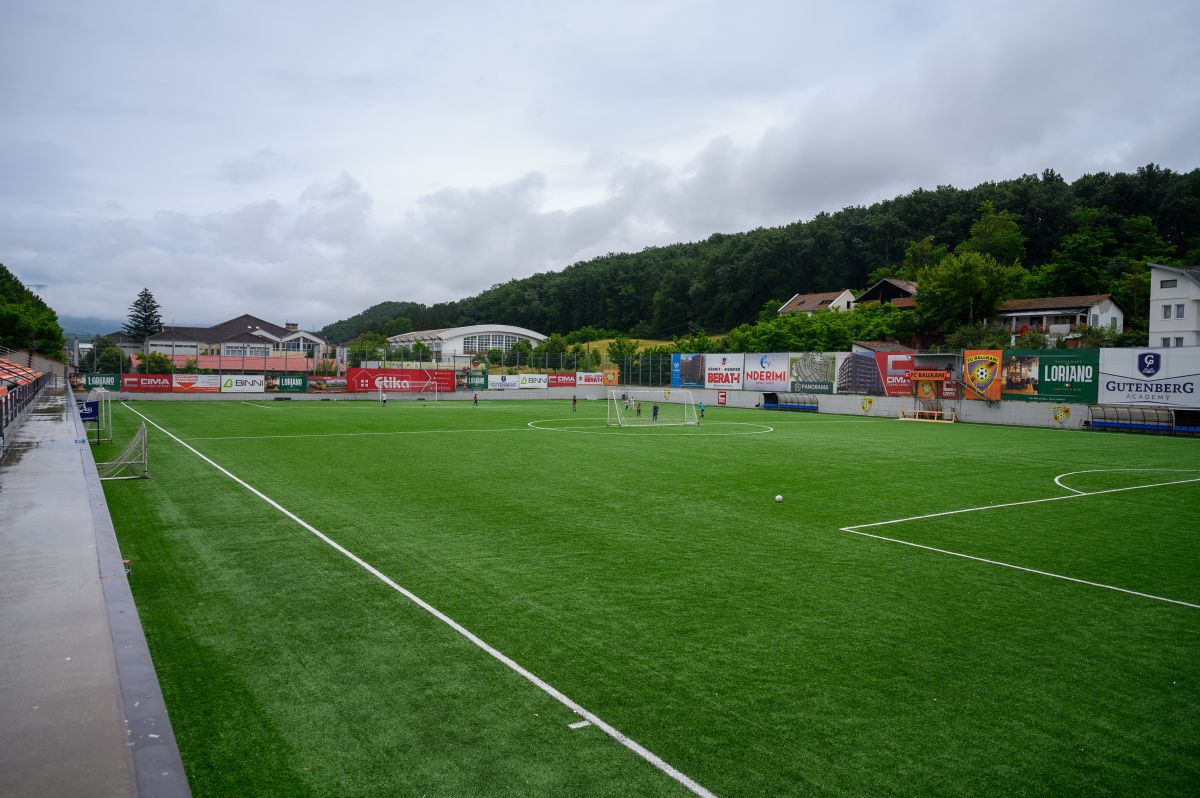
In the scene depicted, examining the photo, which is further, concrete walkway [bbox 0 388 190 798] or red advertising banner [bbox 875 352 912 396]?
red advertising banner [bbox 875 352 912 396]

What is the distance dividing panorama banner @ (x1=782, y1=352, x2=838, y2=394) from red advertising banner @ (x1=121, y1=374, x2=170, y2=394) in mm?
41371

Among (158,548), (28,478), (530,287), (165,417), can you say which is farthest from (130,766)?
(530,287)

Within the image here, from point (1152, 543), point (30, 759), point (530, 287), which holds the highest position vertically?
point (530, 287)

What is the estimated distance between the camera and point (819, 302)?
88.2m

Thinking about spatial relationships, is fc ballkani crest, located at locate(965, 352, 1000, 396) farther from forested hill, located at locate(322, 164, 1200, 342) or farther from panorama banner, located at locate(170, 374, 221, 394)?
panorama banner, located at locate(170, 374, 221, 394)

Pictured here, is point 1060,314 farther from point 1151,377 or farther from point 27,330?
point 27,330

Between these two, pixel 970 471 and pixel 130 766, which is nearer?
pixel 130 766

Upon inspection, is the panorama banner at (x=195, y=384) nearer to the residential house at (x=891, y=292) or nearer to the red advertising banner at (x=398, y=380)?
the red advertising banner at (x=398, y=380)

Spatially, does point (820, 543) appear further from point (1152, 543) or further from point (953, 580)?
point (1152, 543)

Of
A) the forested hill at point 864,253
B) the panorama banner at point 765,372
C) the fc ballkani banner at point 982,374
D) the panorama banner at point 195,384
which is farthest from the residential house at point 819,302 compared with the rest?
the panorama banner at point 195,384

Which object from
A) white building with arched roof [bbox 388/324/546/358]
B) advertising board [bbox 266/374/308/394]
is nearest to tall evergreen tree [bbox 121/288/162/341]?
white building with arched roof [bbox 388/324/546/358]

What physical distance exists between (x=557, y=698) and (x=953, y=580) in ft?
18.6

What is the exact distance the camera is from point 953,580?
8.88 meters

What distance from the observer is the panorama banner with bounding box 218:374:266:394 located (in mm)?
50656
